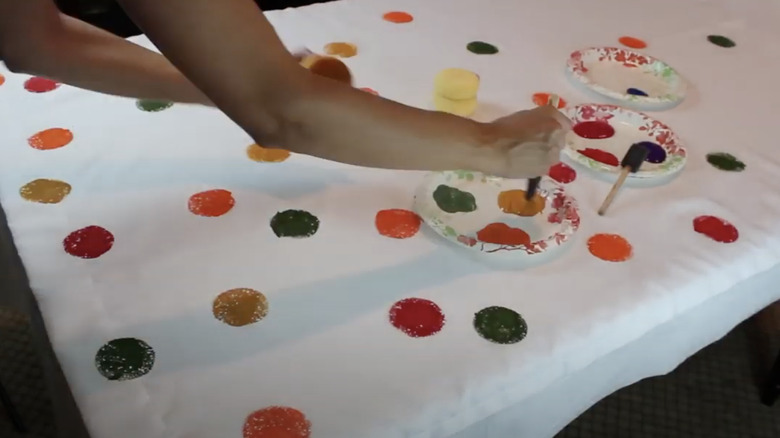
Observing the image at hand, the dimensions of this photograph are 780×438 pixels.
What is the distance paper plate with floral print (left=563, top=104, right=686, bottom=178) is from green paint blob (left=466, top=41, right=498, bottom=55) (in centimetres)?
20

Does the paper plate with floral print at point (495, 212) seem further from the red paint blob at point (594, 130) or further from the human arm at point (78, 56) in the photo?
the human arm at point (78, 56)

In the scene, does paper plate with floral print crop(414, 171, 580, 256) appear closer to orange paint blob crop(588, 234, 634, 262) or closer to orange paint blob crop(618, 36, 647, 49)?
orange paint blob crop(588, 234, 634, 262)

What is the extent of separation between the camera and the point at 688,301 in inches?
30.0

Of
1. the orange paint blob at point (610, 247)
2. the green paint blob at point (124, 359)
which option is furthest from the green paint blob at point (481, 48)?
the green paint blob at point (124, 359)

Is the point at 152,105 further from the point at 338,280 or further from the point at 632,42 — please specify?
the point at 632,42

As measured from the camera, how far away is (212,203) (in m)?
0.82

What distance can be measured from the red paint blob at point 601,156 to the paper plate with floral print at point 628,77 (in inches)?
5.6

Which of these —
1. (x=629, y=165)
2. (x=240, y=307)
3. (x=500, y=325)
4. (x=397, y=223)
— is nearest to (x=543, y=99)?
(x=629, y=165)

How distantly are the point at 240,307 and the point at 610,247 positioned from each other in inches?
15.5

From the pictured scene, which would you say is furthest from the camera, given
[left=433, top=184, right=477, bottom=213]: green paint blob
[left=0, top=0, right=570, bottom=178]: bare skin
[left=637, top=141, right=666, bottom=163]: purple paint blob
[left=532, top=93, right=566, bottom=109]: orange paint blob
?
[left=532, top=93, right=566, bottom=109]: orange paint blob

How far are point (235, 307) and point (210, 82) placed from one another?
0.25m

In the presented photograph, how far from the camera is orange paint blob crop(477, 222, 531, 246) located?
792mm

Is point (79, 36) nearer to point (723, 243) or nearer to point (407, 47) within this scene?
point (407, 47)

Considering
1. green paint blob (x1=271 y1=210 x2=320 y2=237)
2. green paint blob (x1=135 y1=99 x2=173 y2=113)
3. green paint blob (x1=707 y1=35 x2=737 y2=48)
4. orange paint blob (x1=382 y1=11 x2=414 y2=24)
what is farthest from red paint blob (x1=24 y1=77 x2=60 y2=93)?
green paint blob (x1=707 y1=35 x2=737 y2=48)
